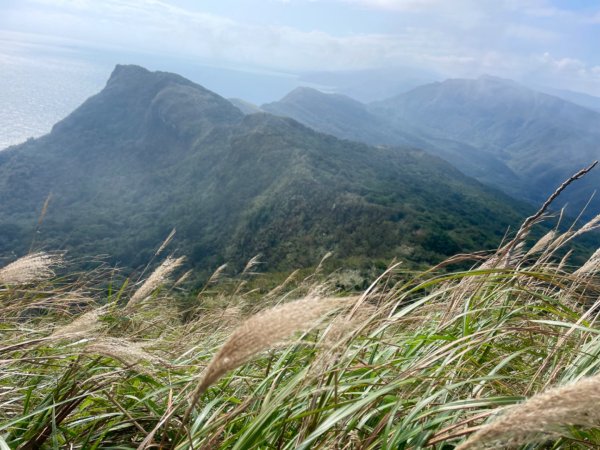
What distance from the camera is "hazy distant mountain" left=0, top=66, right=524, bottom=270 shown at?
55656 millimetres

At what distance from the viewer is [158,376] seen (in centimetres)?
171

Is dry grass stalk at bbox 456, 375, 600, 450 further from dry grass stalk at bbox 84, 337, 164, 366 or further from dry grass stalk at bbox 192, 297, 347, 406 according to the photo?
dry grass stalk at bbox 84, 337, 164, 366

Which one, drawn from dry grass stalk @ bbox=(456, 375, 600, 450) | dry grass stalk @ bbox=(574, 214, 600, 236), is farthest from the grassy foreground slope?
dry grass stalk @ bbox=(574, 214, 600, 236)

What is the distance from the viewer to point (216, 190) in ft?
286

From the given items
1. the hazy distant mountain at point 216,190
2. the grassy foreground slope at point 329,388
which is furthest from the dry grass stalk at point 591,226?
the hazy distant mountain at point 216,190

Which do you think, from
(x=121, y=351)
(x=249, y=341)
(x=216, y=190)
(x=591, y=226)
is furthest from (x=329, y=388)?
(x=216, y=190)

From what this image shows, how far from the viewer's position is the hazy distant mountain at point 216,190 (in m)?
55.7

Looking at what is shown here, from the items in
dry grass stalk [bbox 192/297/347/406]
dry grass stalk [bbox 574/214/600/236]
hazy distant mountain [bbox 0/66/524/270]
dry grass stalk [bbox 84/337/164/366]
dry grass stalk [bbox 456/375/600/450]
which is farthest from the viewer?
hazy distant mountain [bbox 0/66/524/270]

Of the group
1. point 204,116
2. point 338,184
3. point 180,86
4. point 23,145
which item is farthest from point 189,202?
point 180,86

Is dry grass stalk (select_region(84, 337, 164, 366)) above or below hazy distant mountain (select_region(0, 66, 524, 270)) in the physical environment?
above

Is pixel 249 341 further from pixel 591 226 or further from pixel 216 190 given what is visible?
pixel 216 190

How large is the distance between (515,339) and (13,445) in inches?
80.1

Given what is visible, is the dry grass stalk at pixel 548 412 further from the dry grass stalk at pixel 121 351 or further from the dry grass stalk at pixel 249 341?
the dry grass stalk at pixel 121 351

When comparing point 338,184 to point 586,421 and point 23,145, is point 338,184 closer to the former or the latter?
point 586,421
